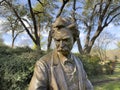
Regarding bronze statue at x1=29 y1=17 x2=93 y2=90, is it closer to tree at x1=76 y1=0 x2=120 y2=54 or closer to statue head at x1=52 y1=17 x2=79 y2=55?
statue head at x1=52 y1=17 x2=79 y2=55

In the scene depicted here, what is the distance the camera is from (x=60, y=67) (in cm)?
200

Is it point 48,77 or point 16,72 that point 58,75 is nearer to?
point 48,77

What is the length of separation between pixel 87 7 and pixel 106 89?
13.4 m

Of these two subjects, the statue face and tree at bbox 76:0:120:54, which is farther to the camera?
tree at bbox 76:0:120:54

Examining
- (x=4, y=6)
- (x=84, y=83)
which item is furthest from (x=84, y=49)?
(x=84, y=83)

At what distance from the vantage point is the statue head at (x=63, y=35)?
1.97 metres

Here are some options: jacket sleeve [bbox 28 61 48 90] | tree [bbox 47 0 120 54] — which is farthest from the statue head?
tree [bbox 47 0 120 54]

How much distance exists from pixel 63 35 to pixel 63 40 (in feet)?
0.13

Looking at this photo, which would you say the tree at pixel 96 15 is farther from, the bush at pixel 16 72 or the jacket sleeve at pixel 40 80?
the jacket sleeve at pixel 40 80

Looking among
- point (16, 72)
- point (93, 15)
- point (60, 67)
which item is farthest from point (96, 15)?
point (60, 67)

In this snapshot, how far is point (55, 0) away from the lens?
22.8 m

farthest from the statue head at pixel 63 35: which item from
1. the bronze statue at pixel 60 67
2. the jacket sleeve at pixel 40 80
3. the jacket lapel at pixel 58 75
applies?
the jacket sleeve at pixel 40 80

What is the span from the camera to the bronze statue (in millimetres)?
1935

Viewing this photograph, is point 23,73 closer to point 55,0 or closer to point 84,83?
point 84,83
